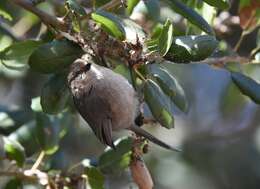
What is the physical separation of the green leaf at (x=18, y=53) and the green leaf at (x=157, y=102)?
298 mm

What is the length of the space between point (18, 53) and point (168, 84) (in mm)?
335

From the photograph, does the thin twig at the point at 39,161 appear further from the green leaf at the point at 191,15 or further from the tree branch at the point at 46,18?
the green leaf at the point at 191,15

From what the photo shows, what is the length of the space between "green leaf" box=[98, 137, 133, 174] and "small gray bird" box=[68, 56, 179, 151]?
0.26 m

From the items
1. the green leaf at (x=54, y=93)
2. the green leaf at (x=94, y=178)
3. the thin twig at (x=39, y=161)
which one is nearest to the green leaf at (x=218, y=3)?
the green leaf at (x=54, y=93)

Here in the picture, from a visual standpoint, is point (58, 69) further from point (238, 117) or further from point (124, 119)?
point (238, 117)

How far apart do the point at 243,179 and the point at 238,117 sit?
0.24 meters

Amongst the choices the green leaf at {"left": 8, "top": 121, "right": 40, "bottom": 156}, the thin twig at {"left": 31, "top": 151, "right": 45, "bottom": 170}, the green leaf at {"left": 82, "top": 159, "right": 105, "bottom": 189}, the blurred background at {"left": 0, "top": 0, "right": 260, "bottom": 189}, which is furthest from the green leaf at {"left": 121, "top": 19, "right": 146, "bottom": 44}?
the blurred background at {"left": 0, "top": 0, "right": 260, "bottom": 189}

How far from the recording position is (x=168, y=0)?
1.37 m

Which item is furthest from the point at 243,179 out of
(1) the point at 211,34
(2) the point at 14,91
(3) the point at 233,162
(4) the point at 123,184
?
(1) the point at 211,34

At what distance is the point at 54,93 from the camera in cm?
135

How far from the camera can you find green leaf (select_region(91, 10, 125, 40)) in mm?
1223

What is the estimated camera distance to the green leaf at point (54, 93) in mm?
1352

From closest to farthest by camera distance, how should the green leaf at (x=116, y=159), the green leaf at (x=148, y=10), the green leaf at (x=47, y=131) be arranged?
the green leaf at (x=116, y=159) → the green leaf at (x=148, y=10) → the green leaf at (x=47, y=131)

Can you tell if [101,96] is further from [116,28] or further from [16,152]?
[16,152]
